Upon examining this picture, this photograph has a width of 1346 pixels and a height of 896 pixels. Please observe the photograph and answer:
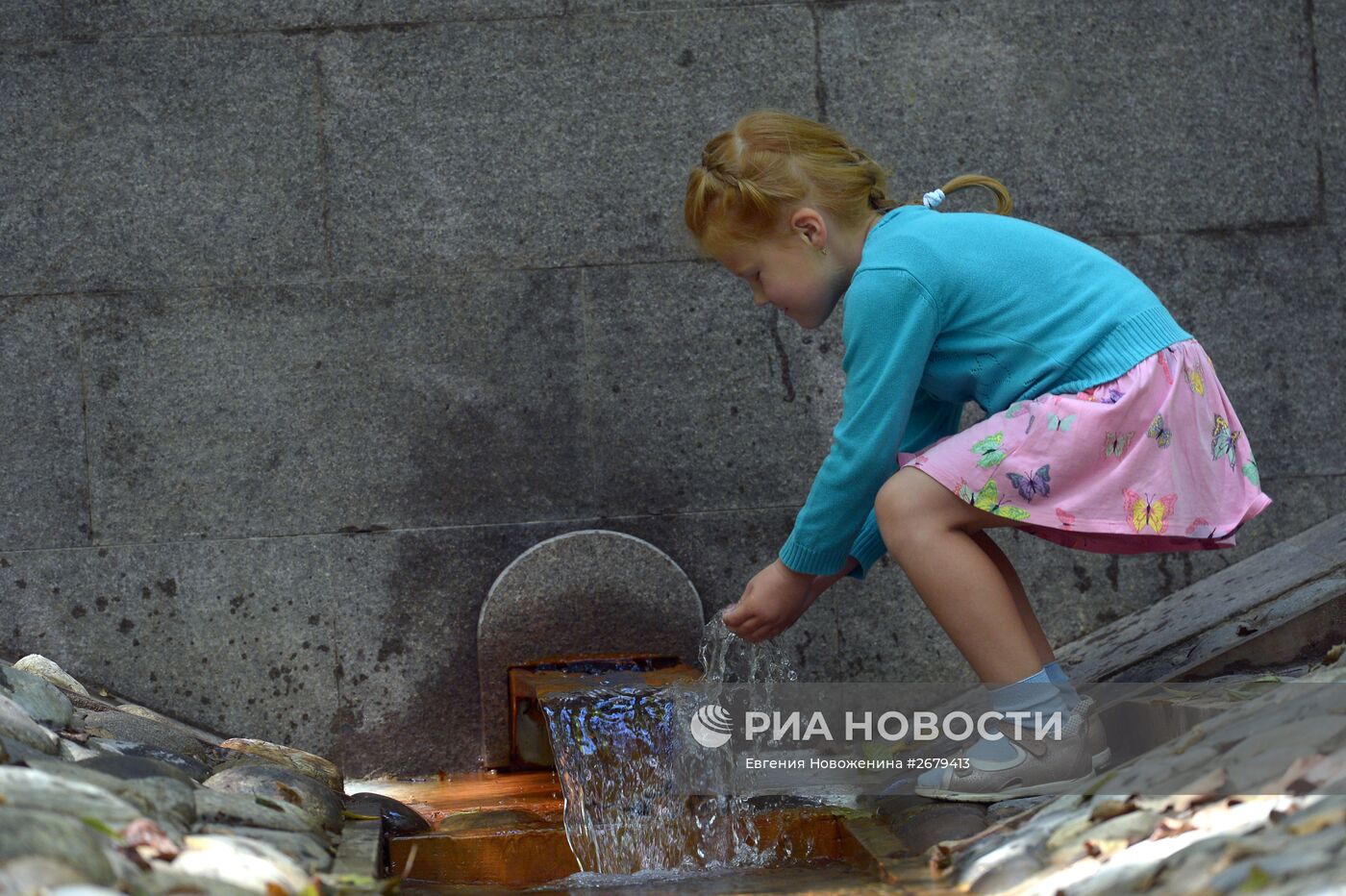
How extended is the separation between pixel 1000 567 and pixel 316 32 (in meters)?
2.41

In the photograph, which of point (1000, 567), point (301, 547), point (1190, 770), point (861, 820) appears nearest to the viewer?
point (1190, 770)

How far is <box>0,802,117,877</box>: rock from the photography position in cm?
142

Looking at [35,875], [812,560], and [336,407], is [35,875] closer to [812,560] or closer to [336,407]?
[812,560]

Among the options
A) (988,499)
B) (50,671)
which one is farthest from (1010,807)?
(50,671)

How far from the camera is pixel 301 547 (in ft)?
11.8

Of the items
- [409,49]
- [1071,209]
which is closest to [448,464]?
[409,49]

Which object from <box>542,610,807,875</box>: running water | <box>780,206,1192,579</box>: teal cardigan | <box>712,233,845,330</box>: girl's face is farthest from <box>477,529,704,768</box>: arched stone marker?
<box>712,233,845,330</box>: girl's face

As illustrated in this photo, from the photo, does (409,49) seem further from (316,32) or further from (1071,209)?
(1071,209)

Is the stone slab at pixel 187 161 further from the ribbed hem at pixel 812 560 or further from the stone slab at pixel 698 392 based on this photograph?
the ribbed hem at pixel 812 560

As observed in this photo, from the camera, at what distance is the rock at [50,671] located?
3.17m

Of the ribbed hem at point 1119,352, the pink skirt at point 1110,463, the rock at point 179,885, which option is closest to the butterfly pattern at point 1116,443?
the pink skirt at point 1110,463

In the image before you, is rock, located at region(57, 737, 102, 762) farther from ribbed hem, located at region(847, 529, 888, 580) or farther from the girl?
ribbed hem, located at region(847, 529, 888, 580)

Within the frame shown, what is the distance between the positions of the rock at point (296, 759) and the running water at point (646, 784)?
467 millimetres

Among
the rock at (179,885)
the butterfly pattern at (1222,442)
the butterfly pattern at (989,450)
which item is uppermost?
the butterfly pattern at (989,450)
